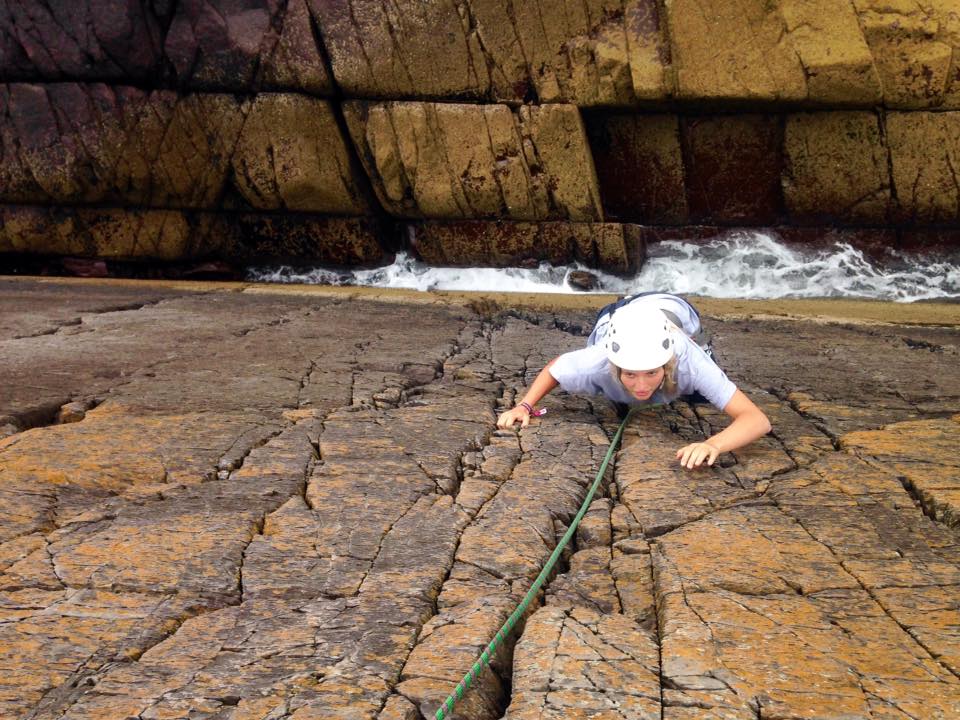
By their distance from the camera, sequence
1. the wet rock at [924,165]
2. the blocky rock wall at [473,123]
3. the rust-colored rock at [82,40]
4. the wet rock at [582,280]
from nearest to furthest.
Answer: the blocky rock wall at [473,123]
the wet rock at [924,165]
the rust-colored rock at [82,40]
the wet rock at [582,280]

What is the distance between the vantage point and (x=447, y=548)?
121 inches

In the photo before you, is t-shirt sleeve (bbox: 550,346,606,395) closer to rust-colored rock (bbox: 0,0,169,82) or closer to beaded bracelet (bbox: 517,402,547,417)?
beaded bracelet (bbox: 517,402,547,417)

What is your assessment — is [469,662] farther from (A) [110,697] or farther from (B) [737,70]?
(B) [737,70]

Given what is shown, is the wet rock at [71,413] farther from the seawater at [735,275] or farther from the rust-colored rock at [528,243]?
the rust-colored rock at [528,243]

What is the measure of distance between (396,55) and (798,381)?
654 centimetres

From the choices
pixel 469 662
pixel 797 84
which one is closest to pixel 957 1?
pixel 797 84

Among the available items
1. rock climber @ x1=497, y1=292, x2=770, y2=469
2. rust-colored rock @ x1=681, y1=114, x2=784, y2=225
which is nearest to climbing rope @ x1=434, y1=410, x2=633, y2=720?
rock climber @ x1=497, y1=292, x2=770, y2=469

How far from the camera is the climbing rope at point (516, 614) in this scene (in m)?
2.19

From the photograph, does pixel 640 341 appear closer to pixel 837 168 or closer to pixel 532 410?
pixel 532 410

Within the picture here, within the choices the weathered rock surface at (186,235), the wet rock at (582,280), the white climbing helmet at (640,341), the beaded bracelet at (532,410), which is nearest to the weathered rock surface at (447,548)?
the beaded bracelet at (532,410)

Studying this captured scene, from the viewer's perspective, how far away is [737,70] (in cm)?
941

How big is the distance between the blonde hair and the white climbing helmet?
0.06 metres

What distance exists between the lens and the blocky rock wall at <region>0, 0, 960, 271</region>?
370 inches

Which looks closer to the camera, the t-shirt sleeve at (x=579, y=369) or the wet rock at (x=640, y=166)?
the t-shirt sleeve at (x=579, y=369)
